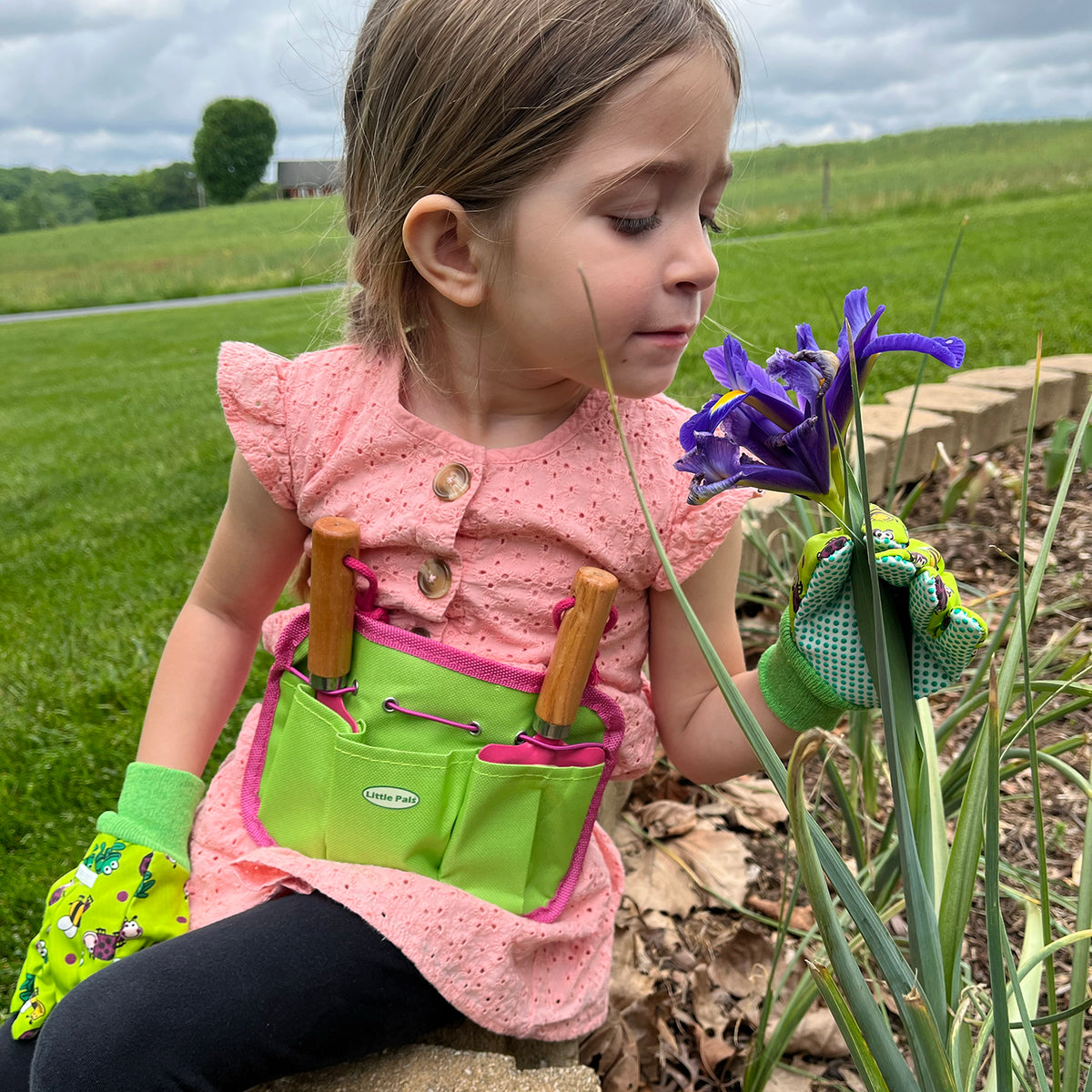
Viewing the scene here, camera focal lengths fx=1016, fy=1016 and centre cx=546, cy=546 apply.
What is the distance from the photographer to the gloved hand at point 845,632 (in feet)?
2.92

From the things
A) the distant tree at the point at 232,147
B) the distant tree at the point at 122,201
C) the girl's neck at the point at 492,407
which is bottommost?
the girl's neck at the point at 492,407

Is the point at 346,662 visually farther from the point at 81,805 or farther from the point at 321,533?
the point at 81,805

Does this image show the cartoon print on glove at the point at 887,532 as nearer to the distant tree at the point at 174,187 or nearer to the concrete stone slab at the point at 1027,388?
the concrete stone slab at the point at 1027,388

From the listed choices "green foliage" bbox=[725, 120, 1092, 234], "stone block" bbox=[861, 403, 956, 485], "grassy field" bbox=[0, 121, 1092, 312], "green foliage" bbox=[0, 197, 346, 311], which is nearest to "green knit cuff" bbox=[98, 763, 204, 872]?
"green foliage" bbox=[725, 120, 1092, 234]

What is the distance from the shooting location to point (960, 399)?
3332 millimetres

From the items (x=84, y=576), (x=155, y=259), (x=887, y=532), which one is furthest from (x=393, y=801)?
(x=155, y=259)

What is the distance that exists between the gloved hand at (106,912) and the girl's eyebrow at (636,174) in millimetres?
1003

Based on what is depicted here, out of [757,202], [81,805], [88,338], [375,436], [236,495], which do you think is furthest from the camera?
[757,202]

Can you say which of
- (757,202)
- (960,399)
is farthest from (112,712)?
(757,202)

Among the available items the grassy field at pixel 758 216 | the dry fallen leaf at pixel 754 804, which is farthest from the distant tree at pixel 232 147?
the dry fallen leaf at pixel 754 804

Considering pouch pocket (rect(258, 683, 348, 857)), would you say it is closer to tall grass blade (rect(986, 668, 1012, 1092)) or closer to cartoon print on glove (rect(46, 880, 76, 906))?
cartoon print on glove (rect(46, 880, 76, 906))

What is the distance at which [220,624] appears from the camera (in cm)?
158

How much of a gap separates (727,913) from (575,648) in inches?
32.6

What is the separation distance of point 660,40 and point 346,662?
84cm
